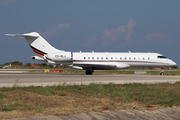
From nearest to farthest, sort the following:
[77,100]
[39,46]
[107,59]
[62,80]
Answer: [77,100]
[62,80]
[107,59]
[39,46]

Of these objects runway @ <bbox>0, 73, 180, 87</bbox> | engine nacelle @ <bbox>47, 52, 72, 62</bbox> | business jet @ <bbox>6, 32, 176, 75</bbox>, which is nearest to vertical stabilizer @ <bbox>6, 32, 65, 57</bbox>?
business jet @ <bbox>6, 32, 176, 75</bbox>

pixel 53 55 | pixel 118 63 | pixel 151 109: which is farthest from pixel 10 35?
pixel 151 109

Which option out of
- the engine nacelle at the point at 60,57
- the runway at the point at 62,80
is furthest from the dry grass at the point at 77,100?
the engine nacelle at the point at 60,57

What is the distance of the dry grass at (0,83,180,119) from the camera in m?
9.84

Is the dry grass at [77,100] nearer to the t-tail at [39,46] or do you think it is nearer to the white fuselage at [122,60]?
the white fuselage at [122,60]

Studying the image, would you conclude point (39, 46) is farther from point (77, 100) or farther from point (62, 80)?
point (77, 100)

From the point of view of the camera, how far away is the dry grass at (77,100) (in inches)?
387

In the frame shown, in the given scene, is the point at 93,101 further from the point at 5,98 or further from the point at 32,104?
the point at 5,98

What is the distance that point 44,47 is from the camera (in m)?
37.9

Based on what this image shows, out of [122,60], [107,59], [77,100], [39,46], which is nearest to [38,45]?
[39,46]

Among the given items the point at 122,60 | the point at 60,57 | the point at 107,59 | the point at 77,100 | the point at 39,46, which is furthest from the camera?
the point at 39,46

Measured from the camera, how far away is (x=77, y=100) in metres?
12.6

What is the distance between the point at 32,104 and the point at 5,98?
1.53 metres

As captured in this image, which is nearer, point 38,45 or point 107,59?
point 107,59
